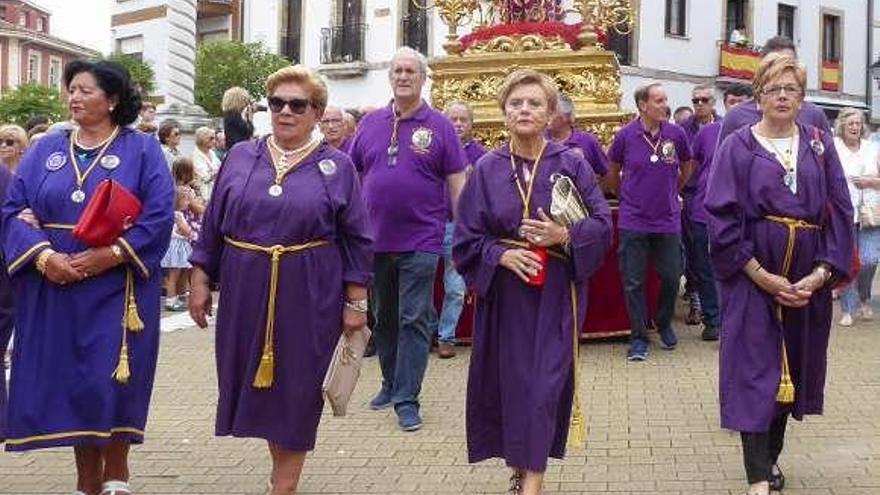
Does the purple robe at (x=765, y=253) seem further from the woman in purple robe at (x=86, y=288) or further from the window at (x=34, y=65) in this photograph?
the window at (x=34, y=65)

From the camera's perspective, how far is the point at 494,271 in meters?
5.08

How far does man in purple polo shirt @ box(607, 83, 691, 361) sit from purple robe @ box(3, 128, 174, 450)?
4.47 meters

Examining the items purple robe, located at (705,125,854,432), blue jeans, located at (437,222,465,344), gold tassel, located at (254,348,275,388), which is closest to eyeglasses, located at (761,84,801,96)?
purple robe, located at (705,125,854,432)

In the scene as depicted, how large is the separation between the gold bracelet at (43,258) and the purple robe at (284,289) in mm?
725

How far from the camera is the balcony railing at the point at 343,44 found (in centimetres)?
4003

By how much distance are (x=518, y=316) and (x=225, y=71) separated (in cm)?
3169

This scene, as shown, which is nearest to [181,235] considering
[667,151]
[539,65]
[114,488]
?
[539,65]

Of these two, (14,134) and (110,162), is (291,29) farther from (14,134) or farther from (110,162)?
(110,162)

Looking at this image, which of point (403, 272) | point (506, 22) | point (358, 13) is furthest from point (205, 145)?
point (358, 13)

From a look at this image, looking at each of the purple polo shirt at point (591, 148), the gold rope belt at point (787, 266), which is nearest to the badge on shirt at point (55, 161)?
the gold rope belt at point (787, 266)


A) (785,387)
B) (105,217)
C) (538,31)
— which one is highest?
(538,31)

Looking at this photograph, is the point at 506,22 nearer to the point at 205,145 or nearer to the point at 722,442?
the point at 205,145

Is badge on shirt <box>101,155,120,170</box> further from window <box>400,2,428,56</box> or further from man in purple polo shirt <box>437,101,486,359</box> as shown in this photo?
window <box>400,2,428,56</box>

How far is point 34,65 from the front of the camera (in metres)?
69.8
